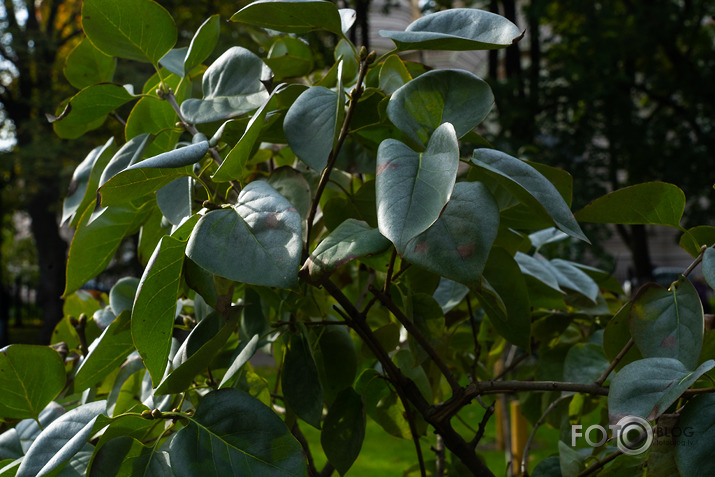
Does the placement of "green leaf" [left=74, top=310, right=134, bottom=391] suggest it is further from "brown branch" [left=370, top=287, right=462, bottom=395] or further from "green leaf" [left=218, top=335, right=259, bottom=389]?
"brown branch" [left=370, top=287, right=462, bottom=395]

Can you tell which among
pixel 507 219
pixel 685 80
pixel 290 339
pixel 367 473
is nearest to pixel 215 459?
pixel 290 339

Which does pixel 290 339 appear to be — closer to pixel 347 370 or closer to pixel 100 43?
pixel 347 370

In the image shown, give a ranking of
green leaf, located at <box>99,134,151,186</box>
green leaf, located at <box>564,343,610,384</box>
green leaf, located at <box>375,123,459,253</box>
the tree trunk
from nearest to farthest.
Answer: green leaf, located at <box>375,123,459,253</box> < green leaf, located at <box>99,134,151,186</box> < green leaf, located at <box>564,343,610,384</box> < the tree trunk

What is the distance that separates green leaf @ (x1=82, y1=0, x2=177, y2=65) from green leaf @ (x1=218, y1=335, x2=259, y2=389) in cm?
30

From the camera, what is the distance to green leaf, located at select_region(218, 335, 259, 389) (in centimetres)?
56

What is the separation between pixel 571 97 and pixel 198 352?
718 centimetres

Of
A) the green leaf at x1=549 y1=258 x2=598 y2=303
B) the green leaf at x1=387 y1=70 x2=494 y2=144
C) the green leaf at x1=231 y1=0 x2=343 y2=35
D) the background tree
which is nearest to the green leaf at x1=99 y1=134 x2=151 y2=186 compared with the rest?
the green leaf at x1=231 y1=0 x2=343 y2=35

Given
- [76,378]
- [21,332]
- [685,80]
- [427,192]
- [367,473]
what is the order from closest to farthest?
[427,192], [76,378], [367,473], [685,80], [21,332]

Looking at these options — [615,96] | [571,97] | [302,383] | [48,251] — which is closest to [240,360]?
[302,383]

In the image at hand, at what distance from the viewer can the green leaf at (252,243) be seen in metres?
0.43

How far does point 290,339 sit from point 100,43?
351mm

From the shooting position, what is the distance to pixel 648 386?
0.49m

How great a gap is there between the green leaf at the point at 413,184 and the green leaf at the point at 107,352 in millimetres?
294

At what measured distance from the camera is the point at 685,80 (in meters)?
7.67
